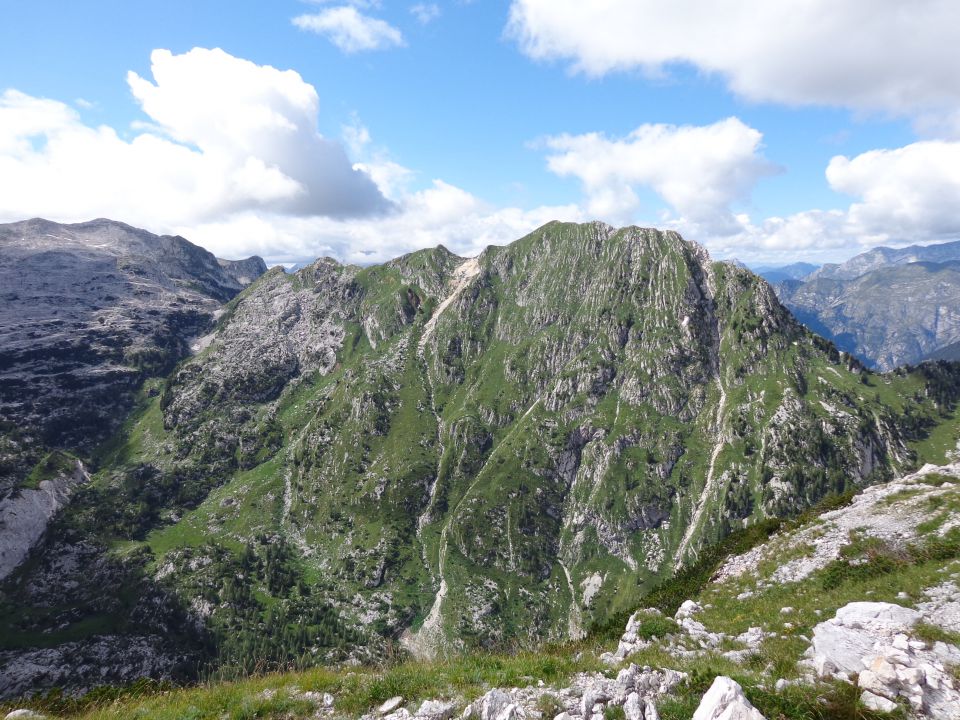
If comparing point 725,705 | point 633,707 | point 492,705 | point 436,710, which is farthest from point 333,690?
point 725,705

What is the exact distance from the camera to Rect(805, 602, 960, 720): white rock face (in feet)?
38.4

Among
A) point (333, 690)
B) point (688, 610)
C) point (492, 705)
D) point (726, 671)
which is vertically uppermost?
point (492, 705)

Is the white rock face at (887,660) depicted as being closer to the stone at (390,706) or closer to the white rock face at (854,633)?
the white rock face at (854,633)

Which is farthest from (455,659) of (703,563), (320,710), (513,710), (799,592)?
(703,563)

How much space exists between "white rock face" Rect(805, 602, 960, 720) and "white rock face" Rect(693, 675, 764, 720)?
11.2ft

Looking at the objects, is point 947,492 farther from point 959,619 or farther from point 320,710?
point 320,710

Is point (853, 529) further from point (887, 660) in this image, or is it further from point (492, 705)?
point (492, 705)

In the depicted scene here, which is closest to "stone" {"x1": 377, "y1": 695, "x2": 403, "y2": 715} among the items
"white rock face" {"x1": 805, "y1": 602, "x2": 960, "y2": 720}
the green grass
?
the green grass

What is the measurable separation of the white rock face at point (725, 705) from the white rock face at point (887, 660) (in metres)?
3.41

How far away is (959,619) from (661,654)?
15.4m

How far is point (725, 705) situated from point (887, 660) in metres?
5.70

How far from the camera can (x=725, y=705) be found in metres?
11.6

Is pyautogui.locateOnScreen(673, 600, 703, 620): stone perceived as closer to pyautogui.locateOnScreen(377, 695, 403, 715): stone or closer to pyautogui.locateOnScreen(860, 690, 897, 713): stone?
pyautogui.locateOnScreen(860, 690, 897, 713): stone

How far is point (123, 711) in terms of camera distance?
55.8 ft
